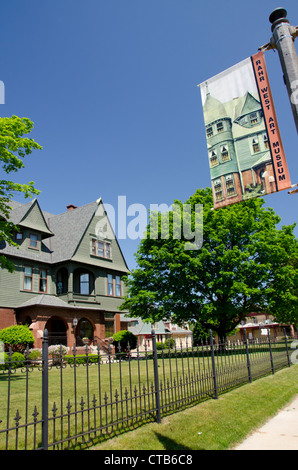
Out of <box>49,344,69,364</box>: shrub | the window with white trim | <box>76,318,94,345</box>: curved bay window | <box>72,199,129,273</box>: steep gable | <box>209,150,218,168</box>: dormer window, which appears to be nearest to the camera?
<box>49,344,69,364</box>: shrub

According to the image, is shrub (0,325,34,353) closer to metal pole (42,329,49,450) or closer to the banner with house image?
metal pole (42,329,49,450)

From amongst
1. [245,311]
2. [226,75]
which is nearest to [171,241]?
[245,311]

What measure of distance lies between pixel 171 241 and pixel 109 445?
68.4ft

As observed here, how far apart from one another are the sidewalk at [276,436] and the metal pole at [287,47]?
545 cm

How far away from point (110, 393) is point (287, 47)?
21.9ft

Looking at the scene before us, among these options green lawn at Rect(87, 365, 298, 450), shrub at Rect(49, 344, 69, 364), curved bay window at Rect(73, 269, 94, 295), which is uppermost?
curved bay window at Rect(73, 269, 94, 295)

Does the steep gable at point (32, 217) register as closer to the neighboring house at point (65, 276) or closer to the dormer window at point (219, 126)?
the neighboring house at point (65, 276)

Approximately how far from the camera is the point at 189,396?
26.7ft

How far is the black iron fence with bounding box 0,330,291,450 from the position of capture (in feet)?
16.6

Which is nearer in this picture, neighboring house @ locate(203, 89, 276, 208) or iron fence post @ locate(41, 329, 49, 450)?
iron fence post @ locate(41, 329, 49, 450)

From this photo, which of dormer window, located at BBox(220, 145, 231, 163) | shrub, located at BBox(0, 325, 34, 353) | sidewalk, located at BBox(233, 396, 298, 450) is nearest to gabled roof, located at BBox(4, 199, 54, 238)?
shrub, located at BBox(0, 325, 34, 353)

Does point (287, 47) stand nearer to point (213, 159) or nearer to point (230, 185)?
point (213, 159)

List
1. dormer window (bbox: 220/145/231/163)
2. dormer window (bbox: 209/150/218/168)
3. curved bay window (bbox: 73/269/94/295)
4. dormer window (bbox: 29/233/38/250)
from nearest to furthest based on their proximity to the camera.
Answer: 1. dormer window (bbox: 220/145/231/163)
2. dormer window (bbox: 209/150/218/168)
3. dormer window (bbox: 29/233/38/250)
4. curved bay window (bbox: 73/269/94/295)

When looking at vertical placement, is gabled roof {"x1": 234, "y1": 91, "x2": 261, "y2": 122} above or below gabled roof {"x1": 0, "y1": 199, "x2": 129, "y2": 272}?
below
